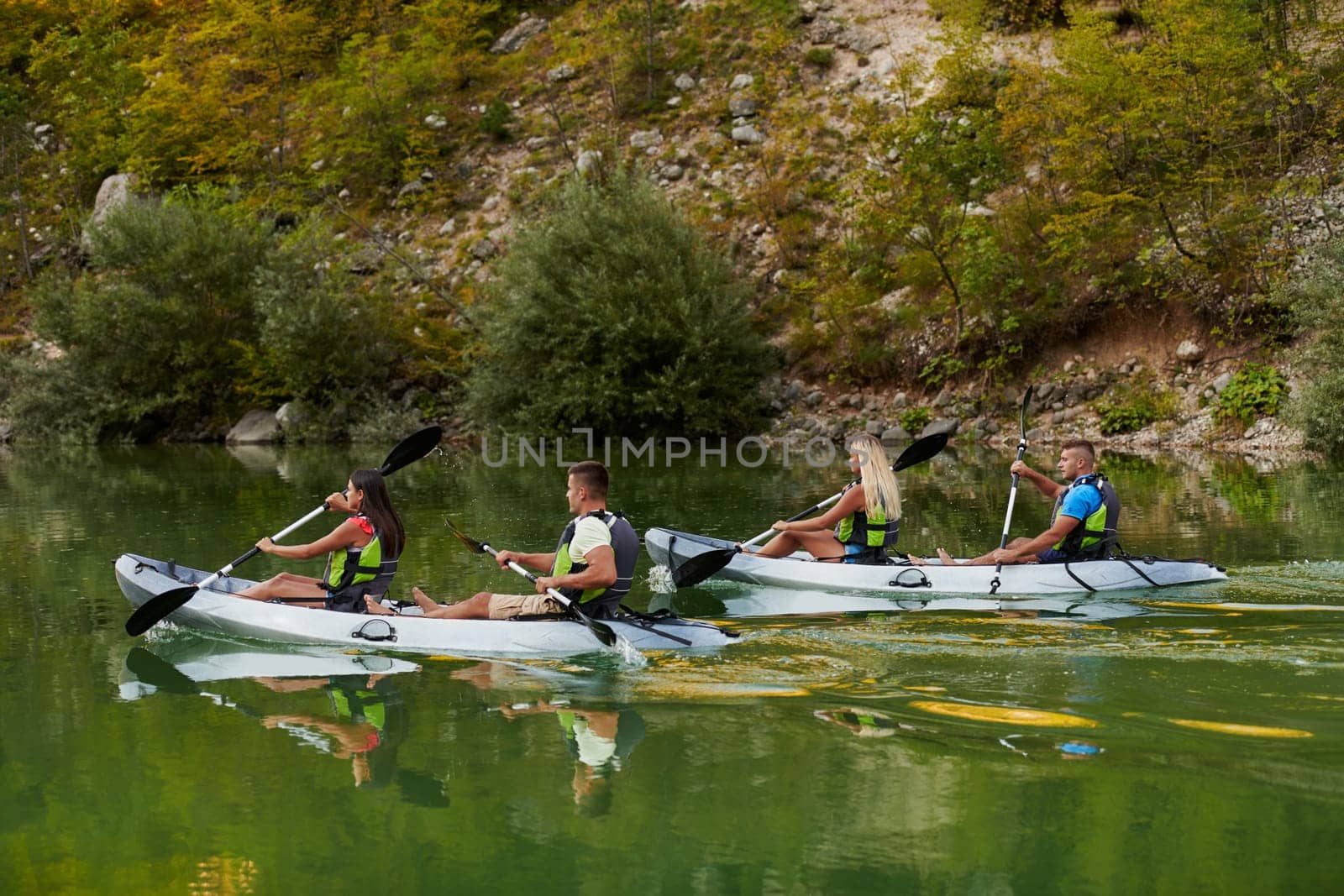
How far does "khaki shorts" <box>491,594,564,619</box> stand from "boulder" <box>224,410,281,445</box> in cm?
2391

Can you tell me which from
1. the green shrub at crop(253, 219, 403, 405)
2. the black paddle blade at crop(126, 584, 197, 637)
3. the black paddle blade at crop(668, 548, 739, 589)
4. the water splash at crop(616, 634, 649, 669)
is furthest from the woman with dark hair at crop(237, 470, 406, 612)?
the green shrub at crop(253, 219, 403, 405)

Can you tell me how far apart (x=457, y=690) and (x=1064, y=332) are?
2087cm

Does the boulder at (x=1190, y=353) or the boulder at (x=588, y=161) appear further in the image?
the boulder at (x=588, y=161)

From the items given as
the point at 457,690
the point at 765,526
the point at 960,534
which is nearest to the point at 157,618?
the point at 457,690

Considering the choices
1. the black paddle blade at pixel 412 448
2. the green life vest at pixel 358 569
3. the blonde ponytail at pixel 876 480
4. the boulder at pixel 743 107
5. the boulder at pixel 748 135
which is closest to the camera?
the green life vest at pixel 358 569

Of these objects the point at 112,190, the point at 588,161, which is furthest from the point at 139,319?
the point at 588,161

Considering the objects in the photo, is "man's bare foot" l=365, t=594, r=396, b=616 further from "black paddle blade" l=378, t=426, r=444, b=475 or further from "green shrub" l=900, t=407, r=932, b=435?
"green shrub" l=900, t=407, r=932, b=435

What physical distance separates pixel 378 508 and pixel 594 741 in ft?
9.11

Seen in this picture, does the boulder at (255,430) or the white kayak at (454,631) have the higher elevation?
the boulder at (255,430)

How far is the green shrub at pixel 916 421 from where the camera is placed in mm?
25328

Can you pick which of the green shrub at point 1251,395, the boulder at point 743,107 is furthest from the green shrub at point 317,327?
the green shrub at point 1251,395

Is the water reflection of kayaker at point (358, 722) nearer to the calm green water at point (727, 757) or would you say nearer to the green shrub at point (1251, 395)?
the calm green water at point (727, 757)

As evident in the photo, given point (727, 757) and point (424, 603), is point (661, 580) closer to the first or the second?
point (424, 603)

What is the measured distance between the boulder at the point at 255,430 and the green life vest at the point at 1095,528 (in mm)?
24338
